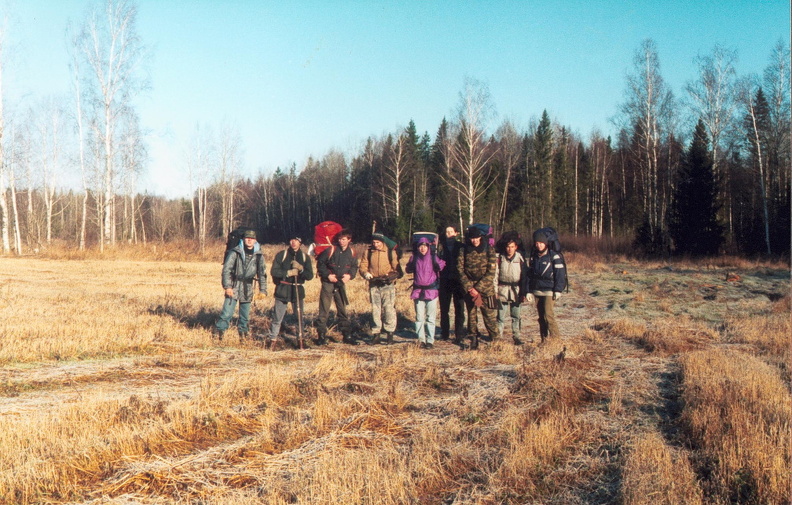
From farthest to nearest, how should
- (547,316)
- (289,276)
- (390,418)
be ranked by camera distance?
1. (289,276)
2. (547,316)
3. (390,418)

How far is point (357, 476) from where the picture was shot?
13.5 ft

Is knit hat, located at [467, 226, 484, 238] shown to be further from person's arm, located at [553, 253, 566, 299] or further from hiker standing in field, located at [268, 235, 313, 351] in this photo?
hiker standing in field, located at [268, 235, 313, 351]

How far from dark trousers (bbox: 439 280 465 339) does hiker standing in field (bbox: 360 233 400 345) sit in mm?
918

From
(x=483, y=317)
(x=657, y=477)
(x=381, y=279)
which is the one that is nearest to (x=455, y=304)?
(x=483, y=317)

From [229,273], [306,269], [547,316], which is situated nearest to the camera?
[547,316]

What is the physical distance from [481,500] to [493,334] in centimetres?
594

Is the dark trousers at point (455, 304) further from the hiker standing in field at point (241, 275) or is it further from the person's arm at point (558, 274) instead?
the hiker standing in field at point (241, 275)

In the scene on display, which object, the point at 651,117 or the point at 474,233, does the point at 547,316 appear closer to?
the point at 474,233

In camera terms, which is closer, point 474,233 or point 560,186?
point 474,233

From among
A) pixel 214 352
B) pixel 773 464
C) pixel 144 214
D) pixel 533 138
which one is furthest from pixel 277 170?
pixel 773 464

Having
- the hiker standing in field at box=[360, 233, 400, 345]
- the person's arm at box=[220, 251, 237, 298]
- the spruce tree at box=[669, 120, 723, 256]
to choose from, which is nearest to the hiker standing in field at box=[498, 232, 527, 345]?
the hiker standing in field at box=[360, 233, 400, 345]

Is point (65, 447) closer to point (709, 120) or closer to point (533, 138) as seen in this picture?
point (709, 120)

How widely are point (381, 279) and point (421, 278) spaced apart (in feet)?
2.34

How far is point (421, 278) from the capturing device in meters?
9.84
